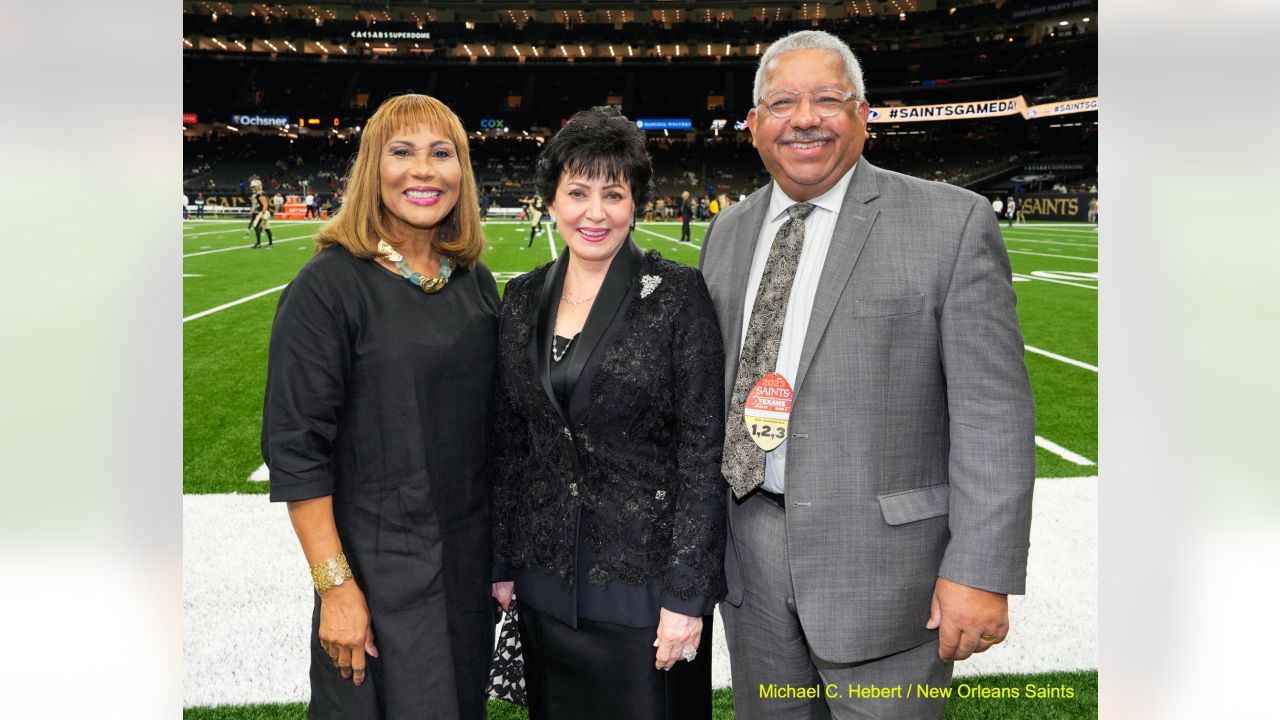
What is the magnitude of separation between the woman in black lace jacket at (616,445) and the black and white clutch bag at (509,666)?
241 mm

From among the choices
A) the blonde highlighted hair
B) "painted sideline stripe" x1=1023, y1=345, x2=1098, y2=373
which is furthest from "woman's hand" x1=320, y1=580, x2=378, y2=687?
"painted sideline stripe" x1=1023, y1=345, x2=1098, y2=373

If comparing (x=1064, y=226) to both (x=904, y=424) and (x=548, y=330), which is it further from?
(x=548, y=330)

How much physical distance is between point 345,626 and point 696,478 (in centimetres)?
91

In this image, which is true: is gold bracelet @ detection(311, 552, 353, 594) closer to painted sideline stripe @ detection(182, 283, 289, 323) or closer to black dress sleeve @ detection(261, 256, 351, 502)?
black dress sleeve @ detection(261, 256, 351, 502)

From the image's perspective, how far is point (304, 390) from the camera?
76.4 inches

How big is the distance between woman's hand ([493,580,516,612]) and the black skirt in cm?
14

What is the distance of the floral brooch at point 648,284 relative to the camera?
2.05 meters

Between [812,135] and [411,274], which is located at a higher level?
[812,135]

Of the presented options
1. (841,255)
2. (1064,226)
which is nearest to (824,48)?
(841,255)
